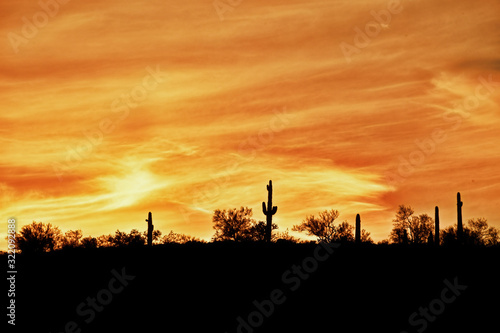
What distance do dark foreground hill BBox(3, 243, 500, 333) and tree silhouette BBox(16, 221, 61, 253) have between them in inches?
2080

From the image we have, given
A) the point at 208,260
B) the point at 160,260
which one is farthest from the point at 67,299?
the point at 208,260

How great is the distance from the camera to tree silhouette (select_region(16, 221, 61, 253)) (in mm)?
79375

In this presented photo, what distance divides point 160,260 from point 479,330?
51.3 ft

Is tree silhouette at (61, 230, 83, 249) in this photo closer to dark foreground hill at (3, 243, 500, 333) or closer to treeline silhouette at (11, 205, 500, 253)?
treeline silhouette at (11, 205, 500, 253)

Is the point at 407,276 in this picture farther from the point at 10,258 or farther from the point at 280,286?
Answer: the point at 10,258

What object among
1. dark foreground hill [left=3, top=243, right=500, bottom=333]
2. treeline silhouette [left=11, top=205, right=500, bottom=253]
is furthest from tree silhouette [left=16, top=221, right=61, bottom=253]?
dark foreground hill [left=3, top=243, right=500, bottom=333]

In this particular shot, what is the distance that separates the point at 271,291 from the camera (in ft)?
A: 80.3

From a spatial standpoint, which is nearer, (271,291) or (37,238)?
(271,291)

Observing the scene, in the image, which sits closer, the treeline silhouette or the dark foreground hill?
the dark foreground hill

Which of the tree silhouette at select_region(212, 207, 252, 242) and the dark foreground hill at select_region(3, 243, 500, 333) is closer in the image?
the dark foreground hill at select_region(3, 243, 500, 333)

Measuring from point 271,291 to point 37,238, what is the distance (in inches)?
2591

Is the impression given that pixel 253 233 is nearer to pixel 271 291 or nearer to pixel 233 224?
pixel 233 224

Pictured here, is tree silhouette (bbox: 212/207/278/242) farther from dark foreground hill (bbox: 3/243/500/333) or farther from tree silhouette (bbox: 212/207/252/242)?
dark foreground hill (bbox: 3/243/500/333)

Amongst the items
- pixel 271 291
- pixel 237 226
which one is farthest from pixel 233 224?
pixel 271 291
